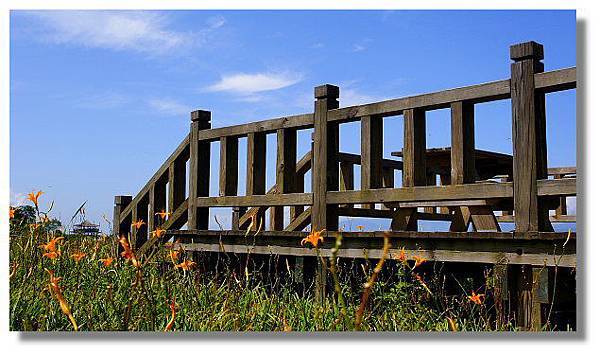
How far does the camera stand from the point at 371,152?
18.9ft

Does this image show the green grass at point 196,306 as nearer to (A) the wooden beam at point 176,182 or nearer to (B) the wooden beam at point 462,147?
(B) the wooden beam at point 462,147

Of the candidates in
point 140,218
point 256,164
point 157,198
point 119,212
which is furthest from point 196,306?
point 119,212

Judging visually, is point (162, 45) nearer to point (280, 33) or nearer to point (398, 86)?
point (280, 33)

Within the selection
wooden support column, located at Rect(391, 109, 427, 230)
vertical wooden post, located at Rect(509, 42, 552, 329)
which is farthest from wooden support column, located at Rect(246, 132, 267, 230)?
vertical wooden post, located at Rect(509, 42, 552, 329)

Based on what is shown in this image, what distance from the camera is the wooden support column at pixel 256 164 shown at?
6754 mm

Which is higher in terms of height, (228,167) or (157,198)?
(228,167)

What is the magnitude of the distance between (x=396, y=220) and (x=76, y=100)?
261 cm

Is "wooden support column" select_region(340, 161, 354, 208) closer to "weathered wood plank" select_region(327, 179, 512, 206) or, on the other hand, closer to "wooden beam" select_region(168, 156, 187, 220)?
"wooden beam" select_region(168, 156, 187, 220)

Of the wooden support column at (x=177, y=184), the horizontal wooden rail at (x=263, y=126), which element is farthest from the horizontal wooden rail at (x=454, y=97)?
the wooden support column at (x=177, y=184)

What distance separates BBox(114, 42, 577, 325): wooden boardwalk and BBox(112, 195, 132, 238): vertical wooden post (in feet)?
2.55

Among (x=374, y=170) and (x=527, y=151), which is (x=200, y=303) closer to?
(x=374, y=170)

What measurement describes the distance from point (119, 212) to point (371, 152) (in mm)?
4176

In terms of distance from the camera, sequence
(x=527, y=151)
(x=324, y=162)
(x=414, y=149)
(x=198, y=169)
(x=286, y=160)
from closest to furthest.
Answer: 1. (x=527, y=151)
2. (x=414, y=149)
3. (x=324, y=162)
4. (x=286, y=160)
5. (x=198, y=169)
